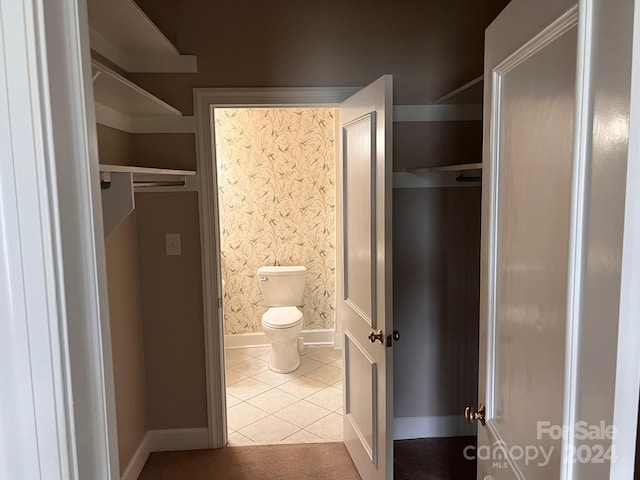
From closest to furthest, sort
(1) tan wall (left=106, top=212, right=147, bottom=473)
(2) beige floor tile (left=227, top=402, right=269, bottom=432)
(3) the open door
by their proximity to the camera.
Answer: (3) the open door
(1) tan wall (left=106, top=212, right=147, bottom=473)
(2) beige floor tile (left=227, top=402, right=269, bottom=432)

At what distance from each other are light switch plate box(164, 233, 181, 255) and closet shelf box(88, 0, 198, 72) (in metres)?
0.89

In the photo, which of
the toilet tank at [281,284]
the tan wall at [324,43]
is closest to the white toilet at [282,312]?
the toilet tank at [281,284]

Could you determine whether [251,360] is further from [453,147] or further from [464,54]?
[464,54]

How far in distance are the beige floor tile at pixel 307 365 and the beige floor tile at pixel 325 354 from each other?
0.19 feet

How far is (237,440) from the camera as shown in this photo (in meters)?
2.80

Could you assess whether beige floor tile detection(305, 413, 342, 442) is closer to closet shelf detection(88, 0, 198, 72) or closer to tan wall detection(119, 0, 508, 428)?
tan wall detection(119, 0, 508, 428)

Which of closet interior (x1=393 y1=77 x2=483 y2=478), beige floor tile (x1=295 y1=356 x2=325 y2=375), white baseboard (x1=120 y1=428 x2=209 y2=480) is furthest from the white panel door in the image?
beige floor tile (x1=295 y1=356 x2=325 y2=375)

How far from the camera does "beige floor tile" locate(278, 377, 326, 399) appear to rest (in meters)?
3.46

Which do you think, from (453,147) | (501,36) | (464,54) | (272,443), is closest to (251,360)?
(272,443)

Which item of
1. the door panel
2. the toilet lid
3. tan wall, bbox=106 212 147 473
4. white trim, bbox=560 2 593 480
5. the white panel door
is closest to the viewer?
white trim, bbox=560 2 593 480

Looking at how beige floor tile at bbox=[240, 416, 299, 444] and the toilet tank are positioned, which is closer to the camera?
beige floor tile at bbox=[240, 416, 299, 444]

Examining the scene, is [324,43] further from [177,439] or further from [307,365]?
[307,365]

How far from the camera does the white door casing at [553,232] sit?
633 mm

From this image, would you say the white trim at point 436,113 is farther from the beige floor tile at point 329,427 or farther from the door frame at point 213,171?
the beige floor tile at point 329,427
